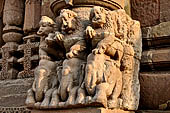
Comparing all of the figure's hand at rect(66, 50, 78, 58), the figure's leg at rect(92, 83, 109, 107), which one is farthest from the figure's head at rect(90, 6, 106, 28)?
the figure's leg at rect(92, 83, 109, 107)

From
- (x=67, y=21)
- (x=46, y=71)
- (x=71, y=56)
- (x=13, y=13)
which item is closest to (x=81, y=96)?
(x=71, y=56)

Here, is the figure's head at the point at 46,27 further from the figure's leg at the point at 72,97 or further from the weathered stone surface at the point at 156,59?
the weathered stone surface at the point at 156,59

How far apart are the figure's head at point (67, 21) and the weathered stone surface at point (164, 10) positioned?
3.28ft

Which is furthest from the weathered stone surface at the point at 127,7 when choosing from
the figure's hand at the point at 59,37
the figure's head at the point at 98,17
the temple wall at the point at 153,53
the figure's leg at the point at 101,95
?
the figure's leg at the point at 101,95

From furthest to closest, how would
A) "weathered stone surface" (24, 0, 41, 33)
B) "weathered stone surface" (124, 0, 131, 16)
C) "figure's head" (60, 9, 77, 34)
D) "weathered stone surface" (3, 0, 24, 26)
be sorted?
"weathered stone surface" (3, 0, 24, 26) < "weathered stone surface" (24, 0, 41, 33) < "weathered stone surface" (124, 0, 131, 16) < "figure's head" (60, 9, 77, 34)

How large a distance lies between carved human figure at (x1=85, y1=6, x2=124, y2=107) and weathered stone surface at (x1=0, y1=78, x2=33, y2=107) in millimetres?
1363

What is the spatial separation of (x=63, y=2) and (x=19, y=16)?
1.49m

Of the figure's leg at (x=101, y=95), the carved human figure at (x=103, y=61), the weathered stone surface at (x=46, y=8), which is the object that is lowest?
the figure's leg at (x=101, y=95)

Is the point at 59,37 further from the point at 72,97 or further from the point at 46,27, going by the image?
the point at 72,97

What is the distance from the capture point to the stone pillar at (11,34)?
13.6 ft

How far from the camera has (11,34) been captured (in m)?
4.30

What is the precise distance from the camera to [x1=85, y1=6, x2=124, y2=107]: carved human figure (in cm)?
254

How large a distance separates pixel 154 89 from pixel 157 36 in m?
0.57

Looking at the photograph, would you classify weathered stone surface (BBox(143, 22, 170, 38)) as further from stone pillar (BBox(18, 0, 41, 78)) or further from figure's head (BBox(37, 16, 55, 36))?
stone pillar (BBox(18, 0, 41, 78))
